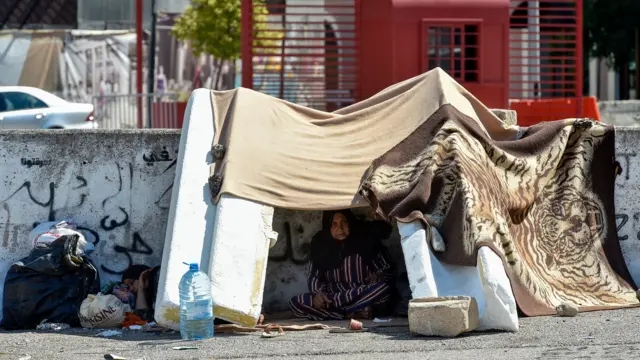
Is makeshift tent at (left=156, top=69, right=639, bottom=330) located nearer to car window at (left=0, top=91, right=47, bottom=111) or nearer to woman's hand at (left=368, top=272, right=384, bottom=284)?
woman's hand at (left=368, top=272, right=384, bottom=284)

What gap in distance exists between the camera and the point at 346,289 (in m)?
9.04

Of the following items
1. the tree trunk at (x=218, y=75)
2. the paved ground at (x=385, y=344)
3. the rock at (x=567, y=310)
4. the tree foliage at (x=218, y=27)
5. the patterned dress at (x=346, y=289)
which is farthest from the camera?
the tree trunk at (x=218, y=75)

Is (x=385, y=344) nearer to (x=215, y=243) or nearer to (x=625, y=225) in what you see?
(x=215, y=243)

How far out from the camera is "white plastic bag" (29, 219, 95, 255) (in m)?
9.38

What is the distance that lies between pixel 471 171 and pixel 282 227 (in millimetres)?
1800

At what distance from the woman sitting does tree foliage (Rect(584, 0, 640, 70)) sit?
20734 millimetres

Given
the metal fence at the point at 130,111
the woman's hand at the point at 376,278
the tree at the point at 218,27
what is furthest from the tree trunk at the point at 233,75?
the woman's hand at the point at 376,278

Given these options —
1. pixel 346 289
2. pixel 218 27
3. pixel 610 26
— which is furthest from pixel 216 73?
pixel 346 289

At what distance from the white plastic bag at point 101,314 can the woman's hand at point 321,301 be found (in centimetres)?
149

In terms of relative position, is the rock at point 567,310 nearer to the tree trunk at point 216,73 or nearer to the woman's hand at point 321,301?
the woman's hand at point 321,301

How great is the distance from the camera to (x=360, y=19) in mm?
13375

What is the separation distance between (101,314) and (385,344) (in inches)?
99.2

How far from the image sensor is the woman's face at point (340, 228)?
9.20 meters

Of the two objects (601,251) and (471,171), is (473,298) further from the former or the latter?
(601,251)
